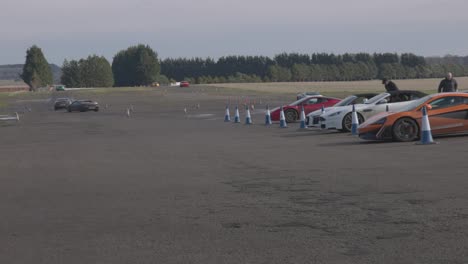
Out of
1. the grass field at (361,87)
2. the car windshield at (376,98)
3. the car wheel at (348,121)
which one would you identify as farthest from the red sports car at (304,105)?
the grass field at (361,87)

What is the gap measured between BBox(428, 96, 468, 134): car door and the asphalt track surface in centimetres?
43

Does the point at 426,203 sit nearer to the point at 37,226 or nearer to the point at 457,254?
the point at 457,254

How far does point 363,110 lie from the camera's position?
23.9 meters

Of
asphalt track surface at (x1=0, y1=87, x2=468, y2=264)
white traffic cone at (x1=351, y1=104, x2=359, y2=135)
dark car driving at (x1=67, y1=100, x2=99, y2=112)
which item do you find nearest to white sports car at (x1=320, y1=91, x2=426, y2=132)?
white traffic cone at (x1=351, y1=104, x2=359, y2=135)

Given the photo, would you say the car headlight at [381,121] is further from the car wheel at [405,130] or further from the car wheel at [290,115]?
the car wheel at [290,115]

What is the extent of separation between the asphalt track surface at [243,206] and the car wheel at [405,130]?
748 mm

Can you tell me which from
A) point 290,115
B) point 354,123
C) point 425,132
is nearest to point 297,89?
point 290,115

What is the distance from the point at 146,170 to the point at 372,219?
701 centimetres

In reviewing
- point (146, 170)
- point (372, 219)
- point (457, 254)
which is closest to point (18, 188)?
point (146, 170)

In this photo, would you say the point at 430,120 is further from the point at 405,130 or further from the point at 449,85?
the point at 449,85

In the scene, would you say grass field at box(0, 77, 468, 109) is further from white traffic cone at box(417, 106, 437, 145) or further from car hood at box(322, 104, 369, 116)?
white traffic cone at box(417, 106, 437, 145)

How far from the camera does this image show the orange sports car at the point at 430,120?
1912 cm

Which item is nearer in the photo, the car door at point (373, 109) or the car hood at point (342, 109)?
the car door at point (373, 109)

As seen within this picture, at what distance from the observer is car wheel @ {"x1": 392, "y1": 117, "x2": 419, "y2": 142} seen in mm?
19094
